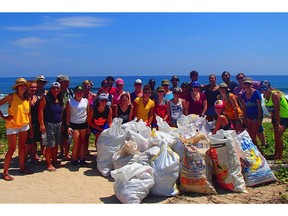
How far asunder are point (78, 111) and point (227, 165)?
9.01ft

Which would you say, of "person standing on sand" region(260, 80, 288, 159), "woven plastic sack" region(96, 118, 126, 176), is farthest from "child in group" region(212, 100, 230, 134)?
"woven plastic sack" region(96, 118, 126, 176)

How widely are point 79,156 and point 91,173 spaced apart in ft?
2.21

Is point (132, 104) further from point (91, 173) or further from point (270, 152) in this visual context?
point (270, 152)

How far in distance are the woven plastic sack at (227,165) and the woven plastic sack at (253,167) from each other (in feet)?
0.60

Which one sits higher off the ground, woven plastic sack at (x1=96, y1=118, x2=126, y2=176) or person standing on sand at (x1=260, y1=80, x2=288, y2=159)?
person standing on sand at (x1=260, y1=80, x2=288, y2=159)

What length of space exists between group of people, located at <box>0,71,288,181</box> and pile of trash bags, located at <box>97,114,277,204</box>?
86cm

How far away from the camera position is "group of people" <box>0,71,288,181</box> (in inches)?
227

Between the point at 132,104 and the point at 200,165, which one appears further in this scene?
the point at 132,104

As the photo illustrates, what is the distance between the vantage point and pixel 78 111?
20.0 feet

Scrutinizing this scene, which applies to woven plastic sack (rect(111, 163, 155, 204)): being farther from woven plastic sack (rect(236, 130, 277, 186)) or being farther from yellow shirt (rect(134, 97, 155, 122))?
yellow shirt (rect(134, 97, 155, 122))

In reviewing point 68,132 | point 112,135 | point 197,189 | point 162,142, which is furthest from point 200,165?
point 68,132

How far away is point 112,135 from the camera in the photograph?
5.84 metres

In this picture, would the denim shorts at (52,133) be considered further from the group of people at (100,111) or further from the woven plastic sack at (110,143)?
the woven plastic sack at (110,143)
